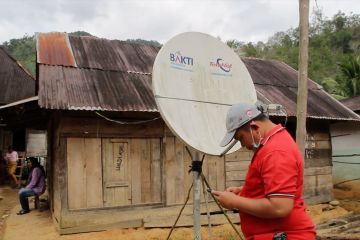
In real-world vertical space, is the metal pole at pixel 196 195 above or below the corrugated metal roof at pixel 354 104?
below

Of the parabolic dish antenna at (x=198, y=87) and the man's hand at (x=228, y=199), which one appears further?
the parabolic dish antenna at (x=198, y=87)

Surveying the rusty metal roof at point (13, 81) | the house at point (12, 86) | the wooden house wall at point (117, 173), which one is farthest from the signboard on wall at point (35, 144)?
the wooden house wall at point (117, 173)

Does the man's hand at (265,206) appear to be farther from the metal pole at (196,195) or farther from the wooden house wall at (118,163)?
the wooden house wall at (118,163)

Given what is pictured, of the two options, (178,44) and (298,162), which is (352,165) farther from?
(298,162)

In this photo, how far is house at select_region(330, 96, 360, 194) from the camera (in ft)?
40.7

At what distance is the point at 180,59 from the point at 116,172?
13.9ft

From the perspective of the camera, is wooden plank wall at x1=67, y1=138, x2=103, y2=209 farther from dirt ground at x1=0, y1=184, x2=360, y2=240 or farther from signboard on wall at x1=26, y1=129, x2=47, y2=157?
signboard on wall at x1=26, y1=129, x2=47, y2=157

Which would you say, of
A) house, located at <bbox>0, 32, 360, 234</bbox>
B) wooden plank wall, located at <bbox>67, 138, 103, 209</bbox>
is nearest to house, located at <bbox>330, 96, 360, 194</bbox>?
house, located at <bbox>0, 32, 360, 234</bbox>

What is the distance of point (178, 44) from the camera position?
4.12 meters

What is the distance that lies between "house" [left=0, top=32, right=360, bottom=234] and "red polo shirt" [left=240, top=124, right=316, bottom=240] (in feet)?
16.7

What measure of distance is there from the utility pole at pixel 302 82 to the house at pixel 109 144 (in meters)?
2.65

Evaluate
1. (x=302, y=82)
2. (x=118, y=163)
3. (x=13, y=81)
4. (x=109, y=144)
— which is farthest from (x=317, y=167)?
(x=13, y=81)

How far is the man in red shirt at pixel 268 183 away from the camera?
2.06 meters

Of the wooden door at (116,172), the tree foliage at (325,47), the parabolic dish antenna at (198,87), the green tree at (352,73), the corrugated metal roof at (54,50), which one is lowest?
the wooden door at (116,172)
